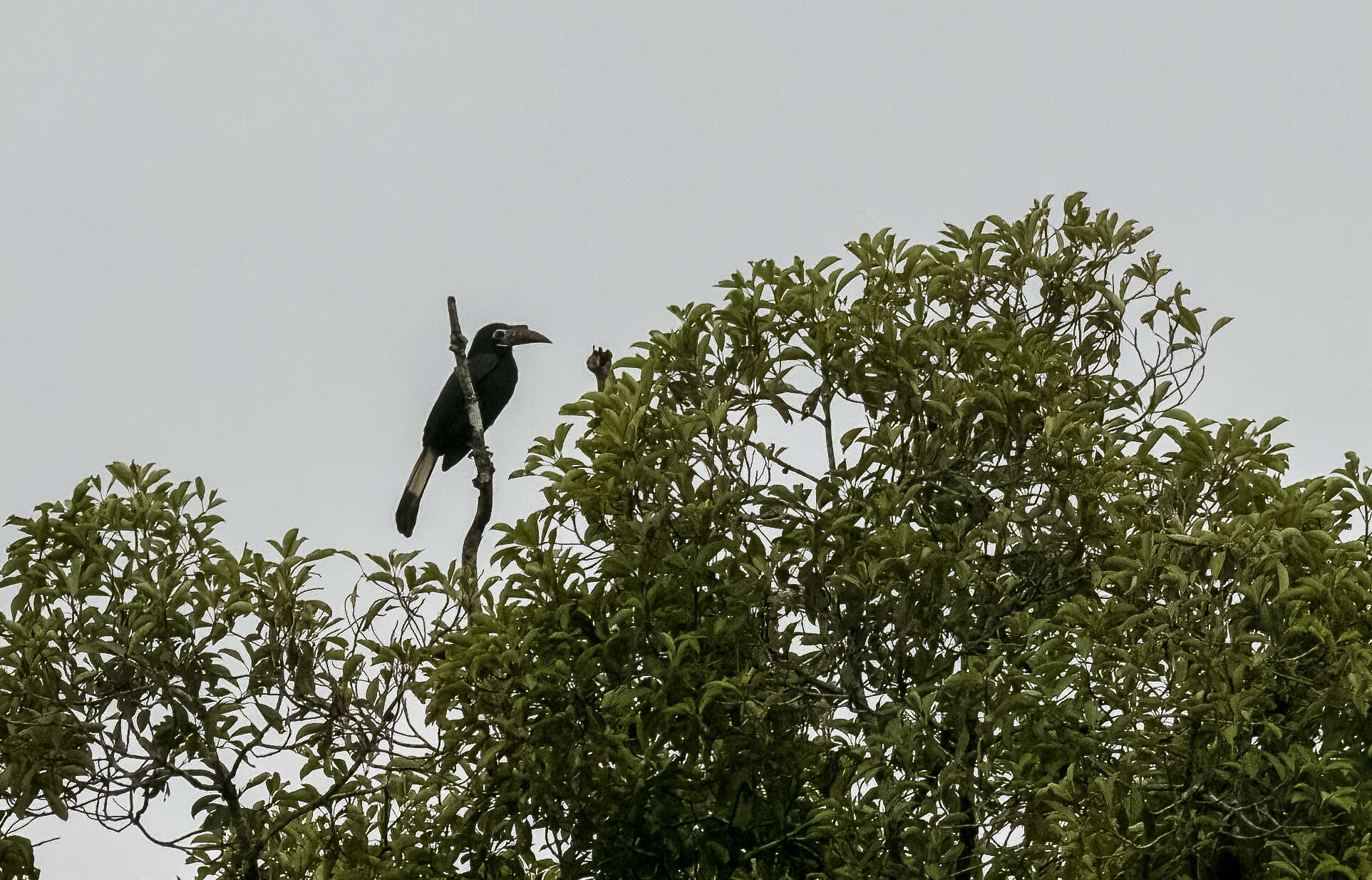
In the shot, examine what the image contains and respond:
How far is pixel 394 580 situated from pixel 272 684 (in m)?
0.68

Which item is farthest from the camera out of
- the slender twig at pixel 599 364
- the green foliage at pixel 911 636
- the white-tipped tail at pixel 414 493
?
the white-tipped tail at pixel 414 493

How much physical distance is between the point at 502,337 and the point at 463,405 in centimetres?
70

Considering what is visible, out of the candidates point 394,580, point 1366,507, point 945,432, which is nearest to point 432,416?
point 394,580

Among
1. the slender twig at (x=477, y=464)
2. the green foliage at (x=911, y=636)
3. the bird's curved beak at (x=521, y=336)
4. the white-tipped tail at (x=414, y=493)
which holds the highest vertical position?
the bird's curved beak at (x=521, y=336)

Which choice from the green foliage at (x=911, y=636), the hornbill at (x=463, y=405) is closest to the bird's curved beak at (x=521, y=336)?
the hornbill at (x=463, y=405)

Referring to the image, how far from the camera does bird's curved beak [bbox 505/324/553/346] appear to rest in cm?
1138

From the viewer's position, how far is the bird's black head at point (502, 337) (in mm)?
11430

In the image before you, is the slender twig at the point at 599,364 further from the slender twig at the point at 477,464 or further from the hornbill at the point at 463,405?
the hornbill at the point at 463,405

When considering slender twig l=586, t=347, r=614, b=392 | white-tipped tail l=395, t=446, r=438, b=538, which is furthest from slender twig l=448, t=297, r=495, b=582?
white-tipped tail l=395, t=446, r=438, b=538

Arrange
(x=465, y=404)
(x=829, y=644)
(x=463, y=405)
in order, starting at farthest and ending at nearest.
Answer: (x=463, y=405) → (x=465, y=404) → (x=829, y=644)

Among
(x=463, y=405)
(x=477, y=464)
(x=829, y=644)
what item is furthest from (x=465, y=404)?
(x=829, y=644)

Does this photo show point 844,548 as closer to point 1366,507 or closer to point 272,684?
→ point 1366,507

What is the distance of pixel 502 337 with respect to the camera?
11805 millimetres

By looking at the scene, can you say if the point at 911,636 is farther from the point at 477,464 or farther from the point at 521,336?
the point at 521,336
